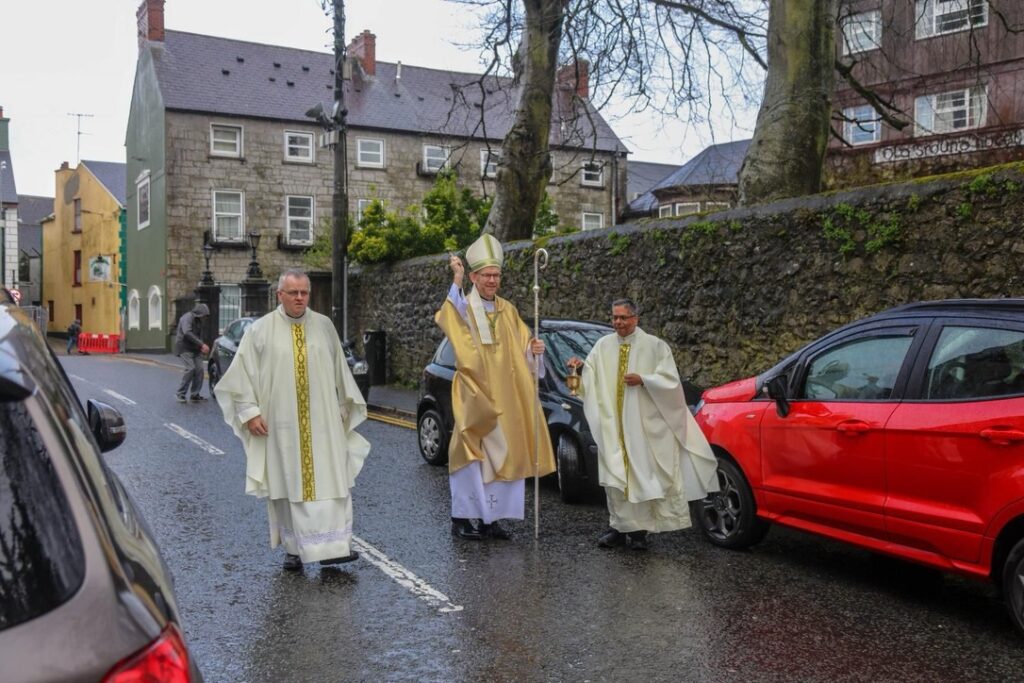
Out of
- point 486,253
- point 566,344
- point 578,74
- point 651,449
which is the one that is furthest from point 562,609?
point 578,74

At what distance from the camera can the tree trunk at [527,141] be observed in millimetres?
17406

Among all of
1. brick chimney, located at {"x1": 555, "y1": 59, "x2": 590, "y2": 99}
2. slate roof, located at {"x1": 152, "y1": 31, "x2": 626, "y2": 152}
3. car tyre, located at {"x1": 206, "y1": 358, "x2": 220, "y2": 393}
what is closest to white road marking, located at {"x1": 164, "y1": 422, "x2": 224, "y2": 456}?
car tyre, located at {"x1": 206, "y1": 358, "x2": 220, "y2": 393}

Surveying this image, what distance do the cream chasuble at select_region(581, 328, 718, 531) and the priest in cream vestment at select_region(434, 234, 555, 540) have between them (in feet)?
1.96

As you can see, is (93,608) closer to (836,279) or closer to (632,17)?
(836,279)

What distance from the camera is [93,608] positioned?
1816 millimetres

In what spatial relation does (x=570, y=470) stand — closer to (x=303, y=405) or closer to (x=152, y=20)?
(x=303, y=405)

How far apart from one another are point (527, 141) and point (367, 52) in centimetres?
2826

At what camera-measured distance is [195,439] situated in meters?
12.4

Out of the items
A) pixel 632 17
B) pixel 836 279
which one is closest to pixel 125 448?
pixel 836 279

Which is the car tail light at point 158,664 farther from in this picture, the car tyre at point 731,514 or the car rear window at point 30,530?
the car tyre at point 731,514

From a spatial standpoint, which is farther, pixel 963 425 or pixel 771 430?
pixel 771 430

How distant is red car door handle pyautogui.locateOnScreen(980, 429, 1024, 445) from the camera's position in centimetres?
468

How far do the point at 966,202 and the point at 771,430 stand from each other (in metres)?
4.44

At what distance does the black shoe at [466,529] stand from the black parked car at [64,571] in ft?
16.8
